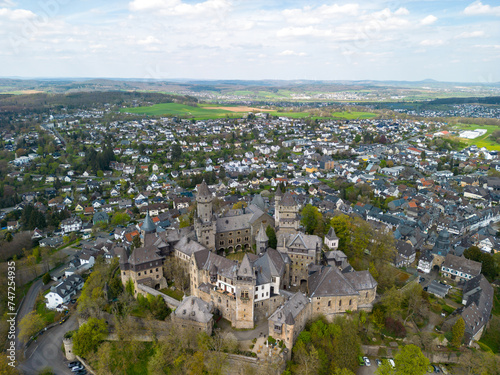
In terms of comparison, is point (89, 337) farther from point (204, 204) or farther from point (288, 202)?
point (288, 202)

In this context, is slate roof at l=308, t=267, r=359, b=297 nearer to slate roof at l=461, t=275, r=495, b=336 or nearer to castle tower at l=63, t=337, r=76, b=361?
slate roof at l=461, t=275, r=495, b=336

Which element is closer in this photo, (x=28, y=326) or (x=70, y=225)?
(x=28, y=326)

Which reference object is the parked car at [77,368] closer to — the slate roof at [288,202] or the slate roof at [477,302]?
the slate roof at [288,202]

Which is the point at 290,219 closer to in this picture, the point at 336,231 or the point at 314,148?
the point at 336,231

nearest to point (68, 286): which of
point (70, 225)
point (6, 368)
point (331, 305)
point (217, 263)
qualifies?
point (6, 368)

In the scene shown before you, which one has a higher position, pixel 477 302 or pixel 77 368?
pixel 477 302

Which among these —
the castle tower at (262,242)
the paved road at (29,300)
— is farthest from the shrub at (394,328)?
the paved road at (29,300)

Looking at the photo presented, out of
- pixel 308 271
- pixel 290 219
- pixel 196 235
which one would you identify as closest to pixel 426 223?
pixel 290 219
